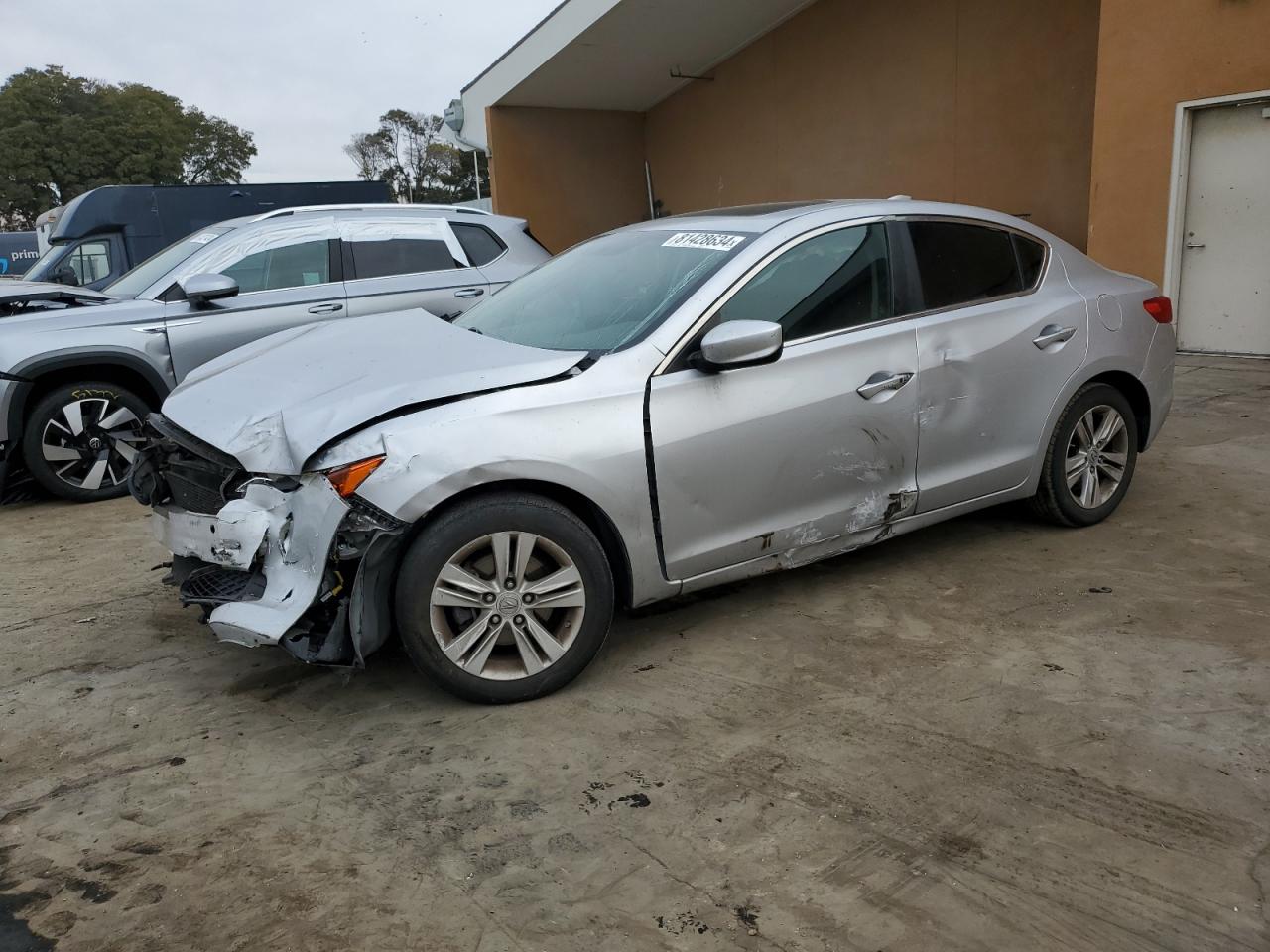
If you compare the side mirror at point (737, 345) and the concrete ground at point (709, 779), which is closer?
the concrete ground at point (709, 779)

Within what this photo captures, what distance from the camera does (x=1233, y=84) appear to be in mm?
8805

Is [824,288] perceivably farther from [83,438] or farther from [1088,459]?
[83,438]

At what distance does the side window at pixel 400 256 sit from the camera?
24.8 feet

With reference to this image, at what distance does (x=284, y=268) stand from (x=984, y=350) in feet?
16.4

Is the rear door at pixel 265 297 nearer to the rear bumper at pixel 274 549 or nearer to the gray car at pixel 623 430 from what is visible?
the gray car at pixel 623 430

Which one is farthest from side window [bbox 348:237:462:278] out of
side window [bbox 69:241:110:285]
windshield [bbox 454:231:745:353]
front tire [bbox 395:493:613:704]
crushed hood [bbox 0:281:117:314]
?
side window [bbox 69:241:110:285]

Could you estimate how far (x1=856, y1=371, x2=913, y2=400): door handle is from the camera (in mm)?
4137

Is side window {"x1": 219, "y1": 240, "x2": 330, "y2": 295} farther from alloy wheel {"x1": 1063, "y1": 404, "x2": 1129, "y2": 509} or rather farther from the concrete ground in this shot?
alloy wheel {"x1": 1063, "y1": 404, "x2": 1129, "y2": 509}

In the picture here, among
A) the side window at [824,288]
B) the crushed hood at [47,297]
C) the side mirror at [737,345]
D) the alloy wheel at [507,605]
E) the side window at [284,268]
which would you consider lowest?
the alloy wheel at [507,605]

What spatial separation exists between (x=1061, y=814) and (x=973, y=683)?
2.67 ft

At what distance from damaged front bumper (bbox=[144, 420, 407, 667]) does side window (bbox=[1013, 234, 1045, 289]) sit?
322 cm

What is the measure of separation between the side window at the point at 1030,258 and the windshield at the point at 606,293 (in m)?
1.57

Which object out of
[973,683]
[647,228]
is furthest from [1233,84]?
[973,683]

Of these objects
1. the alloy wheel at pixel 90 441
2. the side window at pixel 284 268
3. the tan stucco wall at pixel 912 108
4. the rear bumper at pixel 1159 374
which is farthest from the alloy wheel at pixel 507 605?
the tan stucco wall at pixel 912 108
